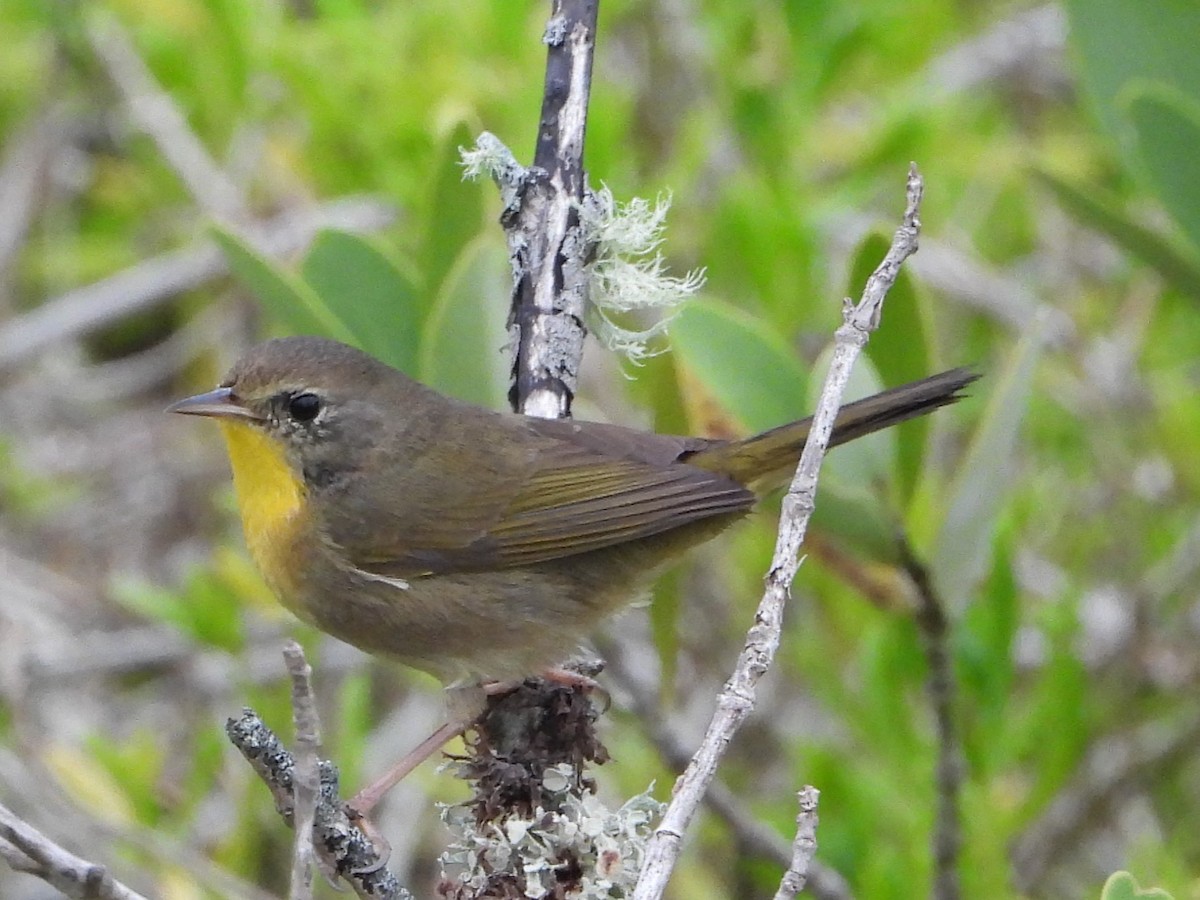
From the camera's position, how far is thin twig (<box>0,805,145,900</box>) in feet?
6.11

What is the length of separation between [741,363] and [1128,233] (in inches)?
37.1

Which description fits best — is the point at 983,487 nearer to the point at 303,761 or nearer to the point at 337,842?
the point at 337,842

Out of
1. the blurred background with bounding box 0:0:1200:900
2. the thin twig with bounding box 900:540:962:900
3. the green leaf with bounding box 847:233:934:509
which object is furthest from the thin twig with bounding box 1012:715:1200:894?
the green leaf with bounding box 847:233:934:509

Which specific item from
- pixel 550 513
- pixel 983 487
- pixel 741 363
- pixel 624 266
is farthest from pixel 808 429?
pixel 550 513

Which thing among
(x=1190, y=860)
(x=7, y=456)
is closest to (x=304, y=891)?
(x=1190, y=860)

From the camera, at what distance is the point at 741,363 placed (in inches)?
125

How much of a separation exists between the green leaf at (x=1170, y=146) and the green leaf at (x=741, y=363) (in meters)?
0.83

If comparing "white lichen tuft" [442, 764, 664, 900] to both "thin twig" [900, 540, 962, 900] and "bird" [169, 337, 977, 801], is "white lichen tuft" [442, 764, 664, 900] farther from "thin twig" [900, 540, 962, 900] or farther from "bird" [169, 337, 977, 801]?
"thin twig" [900, 540, 962, 900]

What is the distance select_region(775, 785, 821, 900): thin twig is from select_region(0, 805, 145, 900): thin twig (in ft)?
2.73

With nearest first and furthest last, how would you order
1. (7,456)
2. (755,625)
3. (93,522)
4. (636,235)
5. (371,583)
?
(755,625) < (636,235) < (371,583) < (7,456) < (93,522)

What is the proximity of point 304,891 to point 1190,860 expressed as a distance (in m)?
3.27

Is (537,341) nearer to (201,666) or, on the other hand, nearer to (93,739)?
(93,739)

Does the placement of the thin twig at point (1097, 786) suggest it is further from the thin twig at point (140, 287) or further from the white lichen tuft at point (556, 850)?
the thin twig at point (140, 287)

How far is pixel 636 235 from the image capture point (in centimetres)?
305
